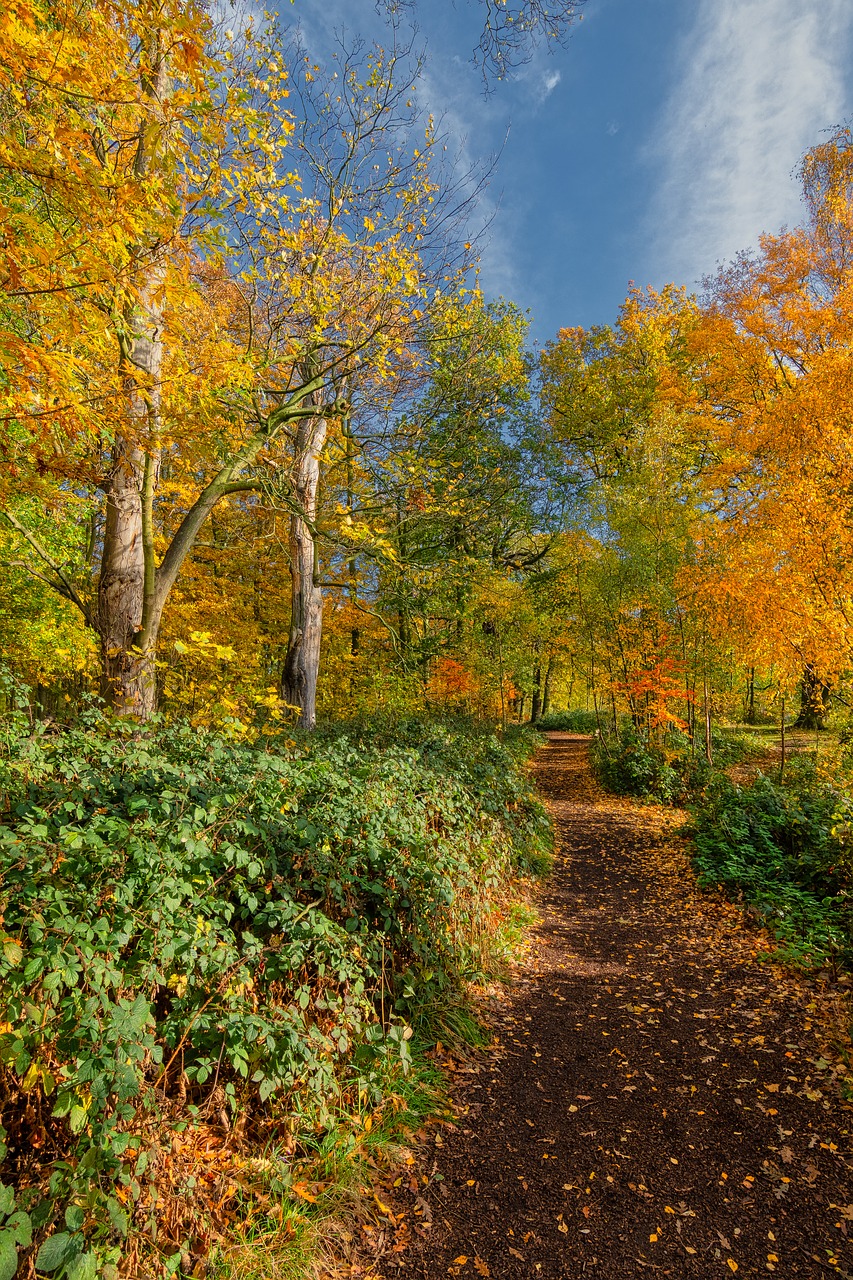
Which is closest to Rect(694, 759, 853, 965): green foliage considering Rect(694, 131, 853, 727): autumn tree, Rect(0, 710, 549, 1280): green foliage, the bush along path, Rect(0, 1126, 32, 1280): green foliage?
the bush along path

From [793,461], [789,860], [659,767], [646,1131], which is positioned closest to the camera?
[646,1131]

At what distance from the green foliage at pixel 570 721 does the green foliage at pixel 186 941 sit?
83.4 ft

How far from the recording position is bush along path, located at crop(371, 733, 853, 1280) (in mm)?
2465

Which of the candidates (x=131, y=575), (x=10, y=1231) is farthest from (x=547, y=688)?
(x=10, y=1231)

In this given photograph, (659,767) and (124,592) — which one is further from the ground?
(124,592)

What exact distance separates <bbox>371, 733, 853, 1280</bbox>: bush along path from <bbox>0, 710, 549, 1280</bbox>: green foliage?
0.59m

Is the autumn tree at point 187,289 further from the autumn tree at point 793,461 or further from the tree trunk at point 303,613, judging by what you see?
the autumn tree at point 793,461

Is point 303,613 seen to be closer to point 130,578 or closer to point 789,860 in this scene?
point 130,578

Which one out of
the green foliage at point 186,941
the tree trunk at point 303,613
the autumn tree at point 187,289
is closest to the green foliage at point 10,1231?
the green foliage at point 186,941

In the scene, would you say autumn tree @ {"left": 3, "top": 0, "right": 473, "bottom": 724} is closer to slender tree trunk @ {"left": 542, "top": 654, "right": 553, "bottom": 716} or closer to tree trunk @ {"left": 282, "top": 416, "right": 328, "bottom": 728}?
tree trunk @ {"left": 282, "top": 416, "right": 328, "bottom": 728}

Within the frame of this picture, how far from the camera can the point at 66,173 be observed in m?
2.83

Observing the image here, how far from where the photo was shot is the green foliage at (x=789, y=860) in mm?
5160

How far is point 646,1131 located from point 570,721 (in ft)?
94.6

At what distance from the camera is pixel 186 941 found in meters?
2.42
